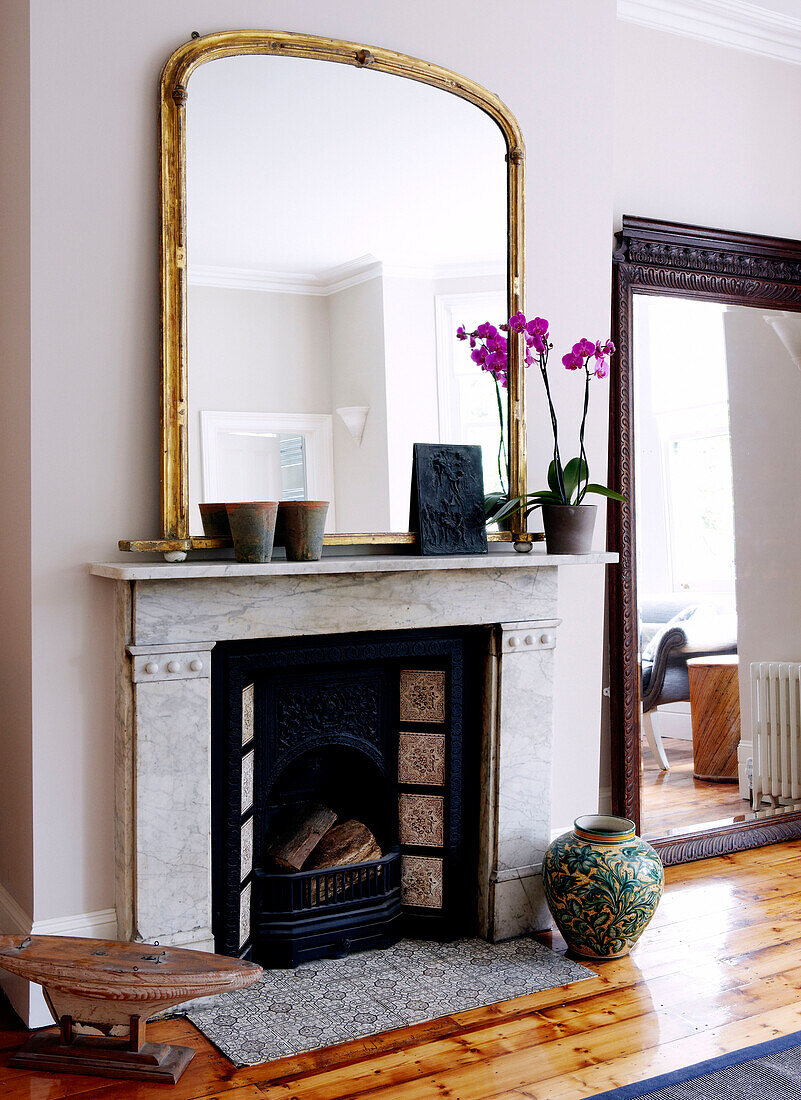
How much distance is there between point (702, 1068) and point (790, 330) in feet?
8.92

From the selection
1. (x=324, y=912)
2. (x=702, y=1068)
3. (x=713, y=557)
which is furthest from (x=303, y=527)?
(x=713, y=557)

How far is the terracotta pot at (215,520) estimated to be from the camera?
2.57m

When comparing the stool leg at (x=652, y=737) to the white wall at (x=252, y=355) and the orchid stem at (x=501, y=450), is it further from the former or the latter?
the white wall at (x=252, y=355)

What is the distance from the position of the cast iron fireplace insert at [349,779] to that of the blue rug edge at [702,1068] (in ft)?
2.80

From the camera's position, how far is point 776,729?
3820 millimetres

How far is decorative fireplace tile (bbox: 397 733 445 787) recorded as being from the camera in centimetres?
290

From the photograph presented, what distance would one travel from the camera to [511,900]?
2.91 metres

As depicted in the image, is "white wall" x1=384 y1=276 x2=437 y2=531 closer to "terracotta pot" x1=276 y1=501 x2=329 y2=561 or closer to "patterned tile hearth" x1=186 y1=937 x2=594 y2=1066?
"terracotta pot" x1=276 y1=501 x2=329 y2=561

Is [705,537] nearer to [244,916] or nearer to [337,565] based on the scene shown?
[337,565]

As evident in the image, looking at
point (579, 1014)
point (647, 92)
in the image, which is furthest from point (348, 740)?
point (647, 92)

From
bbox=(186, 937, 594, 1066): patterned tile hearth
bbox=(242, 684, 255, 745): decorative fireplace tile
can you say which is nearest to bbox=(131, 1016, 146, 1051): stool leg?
bbox=(186, 937, 594, 1066): patterned tile hearth

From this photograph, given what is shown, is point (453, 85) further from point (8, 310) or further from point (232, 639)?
point (232, 639)

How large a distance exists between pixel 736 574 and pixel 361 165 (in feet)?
6.59

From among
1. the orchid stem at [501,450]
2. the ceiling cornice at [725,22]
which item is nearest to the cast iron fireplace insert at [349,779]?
the orchid stem at [501,450]
